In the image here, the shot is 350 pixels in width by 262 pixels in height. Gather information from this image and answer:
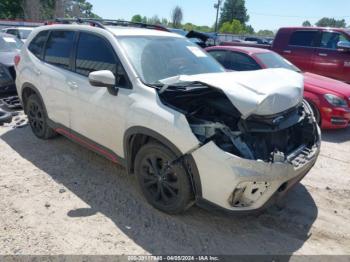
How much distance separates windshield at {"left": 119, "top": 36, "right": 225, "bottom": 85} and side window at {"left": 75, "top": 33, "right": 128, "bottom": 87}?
0.18 meters

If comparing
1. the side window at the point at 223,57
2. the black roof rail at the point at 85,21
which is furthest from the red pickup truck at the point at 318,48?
the black roof rail at the point at 85,21

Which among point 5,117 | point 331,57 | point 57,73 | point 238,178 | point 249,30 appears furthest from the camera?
point 249,30

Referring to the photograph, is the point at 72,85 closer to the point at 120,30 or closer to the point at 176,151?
the point at 120,30

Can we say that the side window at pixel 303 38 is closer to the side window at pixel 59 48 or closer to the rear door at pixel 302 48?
the rear door at pixel 302 48

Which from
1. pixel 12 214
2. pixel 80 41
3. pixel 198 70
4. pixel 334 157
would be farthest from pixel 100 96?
pixel 334 157

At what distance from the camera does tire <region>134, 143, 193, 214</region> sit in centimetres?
323

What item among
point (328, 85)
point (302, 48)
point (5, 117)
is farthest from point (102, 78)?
point (302, 48)

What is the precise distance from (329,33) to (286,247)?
298 inches

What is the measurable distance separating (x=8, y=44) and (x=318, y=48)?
822 centimetres

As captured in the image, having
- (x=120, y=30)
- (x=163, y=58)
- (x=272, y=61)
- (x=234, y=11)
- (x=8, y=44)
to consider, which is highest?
(x=234, y=11)

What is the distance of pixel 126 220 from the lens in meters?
3.44

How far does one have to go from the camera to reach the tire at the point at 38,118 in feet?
16.8

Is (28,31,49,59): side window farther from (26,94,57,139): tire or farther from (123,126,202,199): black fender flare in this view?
(123,126,202,199): black fender flare

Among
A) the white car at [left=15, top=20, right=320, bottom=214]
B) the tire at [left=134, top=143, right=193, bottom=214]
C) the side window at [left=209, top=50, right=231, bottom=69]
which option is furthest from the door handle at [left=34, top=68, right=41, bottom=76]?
the side window at [left=209, top=50, right=231, bottom=69]
